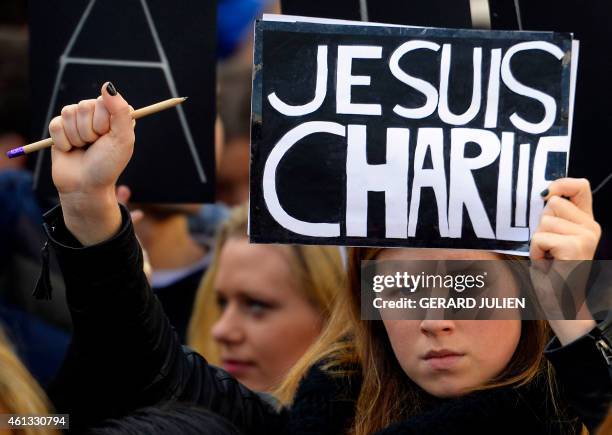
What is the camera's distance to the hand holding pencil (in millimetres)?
2197

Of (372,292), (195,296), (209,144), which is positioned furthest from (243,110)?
(372,292)

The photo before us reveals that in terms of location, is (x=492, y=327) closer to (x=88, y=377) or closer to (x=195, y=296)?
(x=88, y=377)

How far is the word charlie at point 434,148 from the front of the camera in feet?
7.63

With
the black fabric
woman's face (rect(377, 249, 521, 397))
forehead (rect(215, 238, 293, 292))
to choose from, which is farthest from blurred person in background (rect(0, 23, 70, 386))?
woman's face (rect(377, 249, 521, 397))

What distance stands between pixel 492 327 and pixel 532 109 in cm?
42

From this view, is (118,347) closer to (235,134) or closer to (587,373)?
(587,373)

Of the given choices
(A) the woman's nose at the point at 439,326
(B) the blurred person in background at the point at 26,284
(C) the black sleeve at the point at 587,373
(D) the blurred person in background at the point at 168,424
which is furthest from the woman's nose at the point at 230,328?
(C) the black sleeve at the point at 587,373

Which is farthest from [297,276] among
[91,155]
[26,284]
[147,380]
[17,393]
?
[17,393]

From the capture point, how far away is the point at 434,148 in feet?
7.68

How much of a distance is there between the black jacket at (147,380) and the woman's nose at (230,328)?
2.77 feet

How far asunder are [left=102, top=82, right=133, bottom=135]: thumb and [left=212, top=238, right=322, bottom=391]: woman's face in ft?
4.40

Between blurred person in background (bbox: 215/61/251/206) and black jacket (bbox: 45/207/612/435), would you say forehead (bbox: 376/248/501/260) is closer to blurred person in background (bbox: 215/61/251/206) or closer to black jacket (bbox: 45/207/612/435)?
black jacket (bbox: 45/207/612/435)

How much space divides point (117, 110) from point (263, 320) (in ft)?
4.61

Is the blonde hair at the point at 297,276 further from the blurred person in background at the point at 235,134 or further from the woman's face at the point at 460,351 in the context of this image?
the woman's face at the point at 460,351
